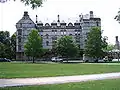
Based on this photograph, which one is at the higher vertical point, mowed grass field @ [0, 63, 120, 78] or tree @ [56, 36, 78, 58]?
tree @ [56, 36, 78, 58]

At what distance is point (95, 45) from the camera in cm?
8350

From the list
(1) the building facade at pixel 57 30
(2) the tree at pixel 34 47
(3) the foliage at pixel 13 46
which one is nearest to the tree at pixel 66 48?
(2) the tree at pixel 34 47

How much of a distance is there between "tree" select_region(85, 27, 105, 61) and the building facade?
79.9 ft

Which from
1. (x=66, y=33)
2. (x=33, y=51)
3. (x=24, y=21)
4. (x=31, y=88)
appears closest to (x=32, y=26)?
(x=24, y=21)

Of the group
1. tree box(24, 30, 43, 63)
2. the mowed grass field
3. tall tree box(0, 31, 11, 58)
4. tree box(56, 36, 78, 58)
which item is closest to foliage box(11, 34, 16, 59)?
tall tree box(0, 31, 11, 58)

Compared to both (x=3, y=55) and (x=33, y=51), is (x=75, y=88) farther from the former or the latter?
(x=3, y=55)

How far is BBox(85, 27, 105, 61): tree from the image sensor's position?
273 feet

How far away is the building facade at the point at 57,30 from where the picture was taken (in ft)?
358

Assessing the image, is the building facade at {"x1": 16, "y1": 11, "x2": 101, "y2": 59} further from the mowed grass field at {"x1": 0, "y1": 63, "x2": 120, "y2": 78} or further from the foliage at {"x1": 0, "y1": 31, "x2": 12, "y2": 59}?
the mowed grass field at {"x1": 0, "y1": 63, "x2": 120, "y2": 78}

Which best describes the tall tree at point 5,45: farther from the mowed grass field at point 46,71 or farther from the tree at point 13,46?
the mowed grass field at point 46,71

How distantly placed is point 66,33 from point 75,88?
318 ft

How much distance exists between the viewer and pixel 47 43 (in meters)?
113

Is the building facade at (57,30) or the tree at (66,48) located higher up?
the building facade at (57,30)

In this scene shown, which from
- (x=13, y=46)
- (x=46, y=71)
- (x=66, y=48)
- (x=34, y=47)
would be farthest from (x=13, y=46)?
(x=46, y=71)
